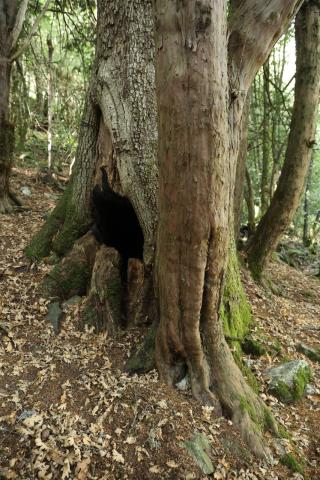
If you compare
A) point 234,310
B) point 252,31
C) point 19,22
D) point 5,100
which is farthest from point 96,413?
point 19,22

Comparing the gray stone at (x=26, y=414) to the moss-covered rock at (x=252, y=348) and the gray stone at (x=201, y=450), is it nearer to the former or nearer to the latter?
the gray stone at (x=201, y=450)

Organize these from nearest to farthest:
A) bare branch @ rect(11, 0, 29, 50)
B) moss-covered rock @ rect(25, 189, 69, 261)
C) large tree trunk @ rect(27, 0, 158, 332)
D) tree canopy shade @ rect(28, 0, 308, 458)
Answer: tree canopy shade @ rect(28, 0, 308, 458), large tree trunk @ rect(27, 0, 158, 332), moss-covered rock @ rect(25, 189, 69, 261), bare branch @ rect(11, 0, 29, 50)

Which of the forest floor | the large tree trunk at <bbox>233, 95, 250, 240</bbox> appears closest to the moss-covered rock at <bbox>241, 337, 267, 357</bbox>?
the forest floor

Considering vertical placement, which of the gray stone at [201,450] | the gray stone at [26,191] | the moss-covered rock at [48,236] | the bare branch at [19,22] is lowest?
the gray stone at [201,450]

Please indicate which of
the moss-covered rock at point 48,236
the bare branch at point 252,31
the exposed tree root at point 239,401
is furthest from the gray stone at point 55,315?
the bare branch at point 252,31

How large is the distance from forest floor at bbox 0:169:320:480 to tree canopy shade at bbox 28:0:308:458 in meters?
0.27

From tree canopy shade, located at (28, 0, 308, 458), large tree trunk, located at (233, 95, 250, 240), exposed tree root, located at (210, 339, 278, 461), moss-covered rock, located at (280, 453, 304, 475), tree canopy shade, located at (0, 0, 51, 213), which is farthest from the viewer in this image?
large tree trunk, located at (233, 95, 250, 240)

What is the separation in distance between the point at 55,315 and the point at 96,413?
156cm

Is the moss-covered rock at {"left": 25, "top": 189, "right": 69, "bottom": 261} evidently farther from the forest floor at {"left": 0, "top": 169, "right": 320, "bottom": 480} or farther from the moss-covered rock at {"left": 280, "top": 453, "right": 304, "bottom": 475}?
the moss-covered rock at {"left": 280, "top": 453, "right": 304, "bottom": 475}

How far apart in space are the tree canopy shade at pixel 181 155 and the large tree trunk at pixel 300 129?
2833 millimetres

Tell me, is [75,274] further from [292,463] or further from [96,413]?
[292,463]

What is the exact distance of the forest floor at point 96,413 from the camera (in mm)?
2922

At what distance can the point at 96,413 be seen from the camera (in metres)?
3.36

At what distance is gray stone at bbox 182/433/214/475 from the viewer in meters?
3.04
